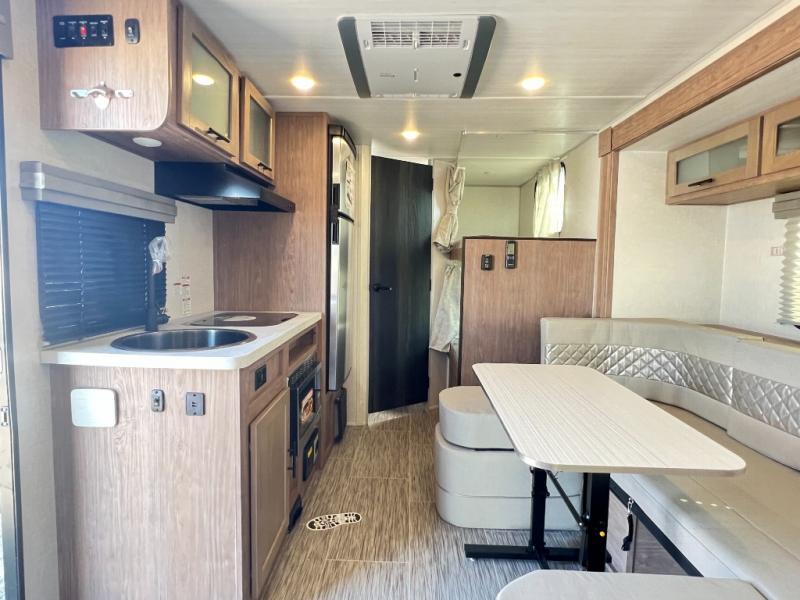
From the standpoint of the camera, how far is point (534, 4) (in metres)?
1.36

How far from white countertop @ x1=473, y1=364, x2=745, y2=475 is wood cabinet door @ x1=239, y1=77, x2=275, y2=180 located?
1515mm

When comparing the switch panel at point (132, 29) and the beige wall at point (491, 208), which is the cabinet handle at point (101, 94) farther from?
the beige wall at point (491, 208)

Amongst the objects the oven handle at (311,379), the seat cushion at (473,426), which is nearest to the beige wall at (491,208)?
the oven handle at (311,379)

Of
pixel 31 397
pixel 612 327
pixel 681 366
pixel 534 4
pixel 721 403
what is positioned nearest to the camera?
pixel 31 397

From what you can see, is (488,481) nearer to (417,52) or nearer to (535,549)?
(535,549)

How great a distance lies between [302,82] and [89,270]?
4.23 feet

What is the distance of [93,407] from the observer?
1.26 metres

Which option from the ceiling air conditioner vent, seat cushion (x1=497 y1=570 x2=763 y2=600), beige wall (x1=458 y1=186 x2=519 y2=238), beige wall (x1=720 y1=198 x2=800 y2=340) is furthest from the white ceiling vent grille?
Answer: beige wall (x1=458 y1=186 x2=519 y2=238)

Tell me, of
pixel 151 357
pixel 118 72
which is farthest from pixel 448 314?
pixel 118 72

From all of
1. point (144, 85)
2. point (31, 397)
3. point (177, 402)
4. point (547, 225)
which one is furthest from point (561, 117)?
point (31, 397)

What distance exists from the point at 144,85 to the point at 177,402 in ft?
3.36

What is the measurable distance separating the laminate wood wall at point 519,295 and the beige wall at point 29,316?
205 centimetres

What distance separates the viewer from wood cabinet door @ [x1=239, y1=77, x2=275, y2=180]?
184 cm

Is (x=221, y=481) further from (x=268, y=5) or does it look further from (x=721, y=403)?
(x=721, y=403)
